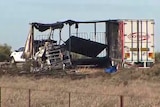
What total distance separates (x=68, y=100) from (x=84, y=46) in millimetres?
18908

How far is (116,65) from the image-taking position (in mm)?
34844

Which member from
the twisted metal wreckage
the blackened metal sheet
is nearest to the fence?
the twisted metal wreckage

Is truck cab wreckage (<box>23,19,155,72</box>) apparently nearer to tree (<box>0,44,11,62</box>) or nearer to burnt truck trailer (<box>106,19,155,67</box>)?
burnt truck trailer (<box>106,19,155,67</box>)

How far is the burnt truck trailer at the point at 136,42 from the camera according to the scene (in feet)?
108

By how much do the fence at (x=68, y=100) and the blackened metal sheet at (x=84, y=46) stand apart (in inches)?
604

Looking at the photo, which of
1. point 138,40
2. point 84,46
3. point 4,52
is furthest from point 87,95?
point 4,52

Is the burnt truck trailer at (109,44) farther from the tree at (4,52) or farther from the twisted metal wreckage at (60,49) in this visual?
the tree at (4,52)

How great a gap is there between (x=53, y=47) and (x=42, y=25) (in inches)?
84.3

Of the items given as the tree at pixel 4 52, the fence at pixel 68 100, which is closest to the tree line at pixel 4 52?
the tree at pixel 4 52

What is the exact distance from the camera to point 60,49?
116 ft

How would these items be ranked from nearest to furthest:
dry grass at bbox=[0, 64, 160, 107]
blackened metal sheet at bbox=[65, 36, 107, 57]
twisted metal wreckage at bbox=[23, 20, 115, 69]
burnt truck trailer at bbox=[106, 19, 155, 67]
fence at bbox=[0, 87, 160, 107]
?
fence at bbox=[0, 87, 160, 107], dry grass at bbox=[0, 64, 160, 107], burnt truck trailer at bbox=[106, 19, 155, 67], twisted metal wreckage at bbox=[23, 20, 115, 69], blackened metal sheet at bbox=[65, 36, 107, 57]

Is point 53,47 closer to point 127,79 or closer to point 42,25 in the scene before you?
point 42,25

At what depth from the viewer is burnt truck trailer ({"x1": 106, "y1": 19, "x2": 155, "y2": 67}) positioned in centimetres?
3303

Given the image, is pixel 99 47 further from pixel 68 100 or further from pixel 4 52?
pixel 4 52
